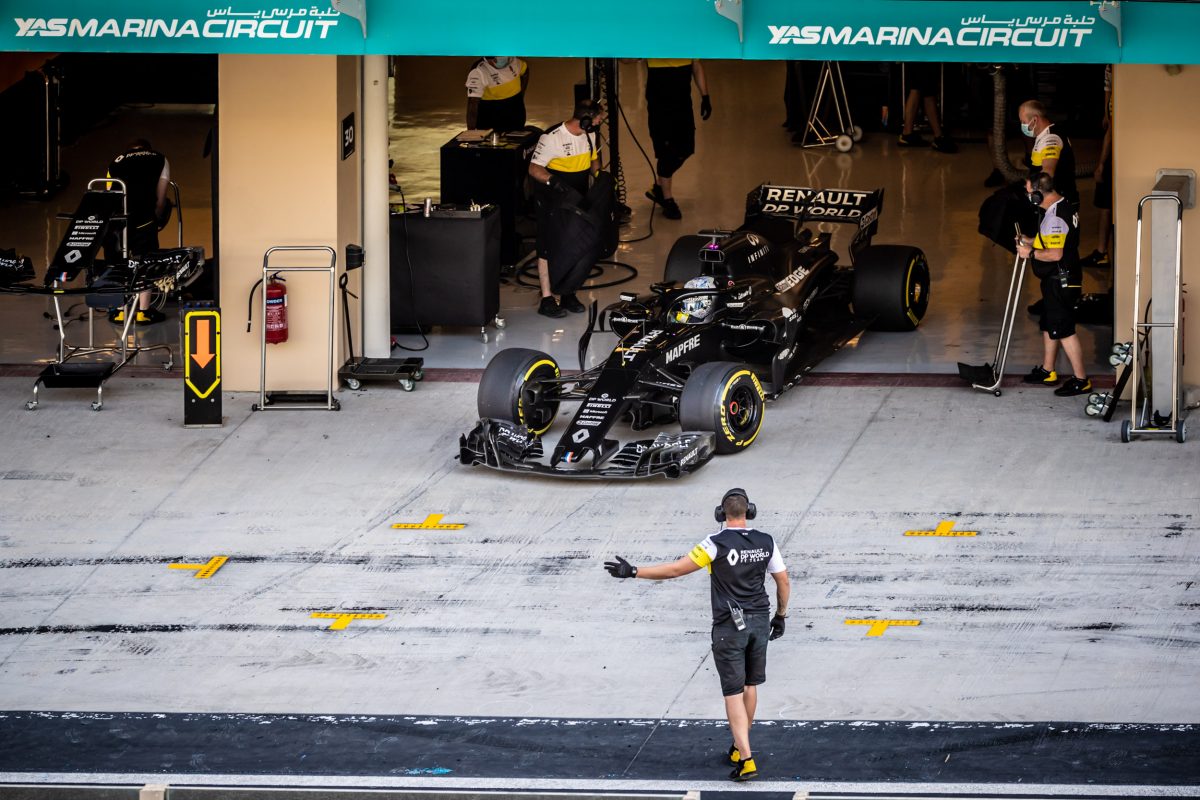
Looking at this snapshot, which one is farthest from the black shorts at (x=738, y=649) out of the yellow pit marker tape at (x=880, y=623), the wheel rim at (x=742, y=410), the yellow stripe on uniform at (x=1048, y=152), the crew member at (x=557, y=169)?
the crew member at (x=557, y=169)

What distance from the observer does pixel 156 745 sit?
9484 mm

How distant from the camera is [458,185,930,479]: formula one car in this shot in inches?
522

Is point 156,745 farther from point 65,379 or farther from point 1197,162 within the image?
point 1197,162

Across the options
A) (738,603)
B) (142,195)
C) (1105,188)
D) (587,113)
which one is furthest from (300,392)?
(1105,188)

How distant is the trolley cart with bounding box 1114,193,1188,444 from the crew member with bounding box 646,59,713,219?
7.11 meters

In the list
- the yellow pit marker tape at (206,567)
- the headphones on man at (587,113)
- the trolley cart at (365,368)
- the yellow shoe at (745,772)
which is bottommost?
the yellow shoe at (745,772)

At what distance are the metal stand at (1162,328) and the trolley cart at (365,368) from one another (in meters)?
5.47

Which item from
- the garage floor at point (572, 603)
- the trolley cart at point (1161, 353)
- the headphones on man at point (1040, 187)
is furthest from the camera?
the headphones on man at point (1040, 187)

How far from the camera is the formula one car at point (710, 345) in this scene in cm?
1326

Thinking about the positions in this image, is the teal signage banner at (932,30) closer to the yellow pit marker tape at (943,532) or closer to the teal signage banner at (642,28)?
the teal signage banner at (642,28)

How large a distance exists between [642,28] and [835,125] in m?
10.8

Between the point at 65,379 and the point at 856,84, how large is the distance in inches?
495

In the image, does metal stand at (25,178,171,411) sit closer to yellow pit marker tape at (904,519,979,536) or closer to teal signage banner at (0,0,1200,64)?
teal signage banner at (0,0,1200,64)

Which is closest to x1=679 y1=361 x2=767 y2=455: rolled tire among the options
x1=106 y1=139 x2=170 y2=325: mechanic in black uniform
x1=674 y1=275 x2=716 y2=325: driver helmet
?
x1=674 y1=275 x2=716 y2=325: driver helmet
